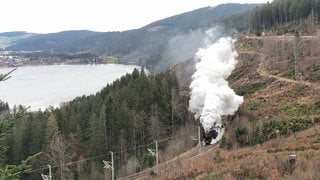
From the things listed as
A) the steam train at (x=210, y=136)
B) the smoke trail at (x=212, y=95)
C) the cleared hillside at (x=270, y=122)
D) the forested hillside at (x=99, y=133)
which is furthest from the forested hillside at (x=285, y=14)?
the steam train at (x=210, y=136)

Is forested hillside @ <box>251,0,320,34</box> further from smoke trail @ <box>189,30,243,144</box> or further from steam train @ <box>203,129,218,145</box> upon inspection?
steam train @ <box>203,129,218,145</box>

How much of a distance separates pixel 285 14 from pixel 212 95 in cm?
6520

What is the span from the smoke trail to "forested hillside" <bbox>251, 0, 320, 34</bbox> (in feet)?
128

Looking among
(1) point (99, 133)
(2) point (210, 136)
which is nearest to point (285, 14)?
(1) point (99, 133)

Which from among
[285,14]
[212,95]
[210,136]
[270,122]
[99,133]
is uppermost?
[285,14]

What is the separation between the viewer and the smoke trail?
45.2 metres

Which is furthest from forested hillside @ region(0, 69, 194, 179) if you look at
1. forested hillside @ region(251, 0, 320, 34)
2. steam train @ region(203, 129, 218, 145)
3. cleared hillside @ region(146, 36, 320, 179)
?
forested hillside @ region(251, 0, 320, 34)

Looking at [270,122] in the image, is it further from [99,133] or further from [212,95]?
[99,133]

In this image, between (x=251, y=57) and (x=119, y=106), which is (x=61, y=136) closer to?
(x=119, y=106)

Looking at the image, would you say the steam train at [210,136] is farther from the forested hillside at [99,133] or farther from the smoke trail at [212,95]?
the forested hillside at [99,133]

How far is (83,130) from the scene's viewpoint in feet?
182

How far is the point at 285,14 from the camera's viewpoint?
346 feet

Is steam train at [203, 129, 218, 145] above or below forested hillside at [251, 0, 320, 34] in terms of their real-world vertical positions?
below

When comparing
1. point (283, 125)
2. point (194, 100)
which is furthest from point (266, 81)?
point (283, 125)
